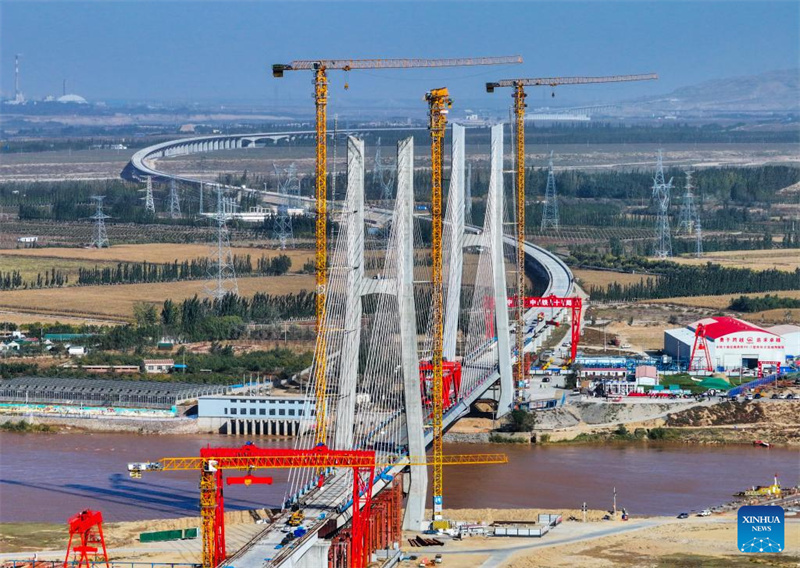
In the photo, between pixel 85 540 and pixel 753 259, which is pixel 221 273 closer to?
pixel 753 259

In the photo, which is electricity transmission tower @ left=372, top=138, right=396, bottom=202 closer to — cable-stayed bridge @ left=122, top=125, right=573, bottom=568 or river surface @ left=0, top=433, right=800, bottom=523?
river surface @ left=0, top=433, right=800, bottom=523

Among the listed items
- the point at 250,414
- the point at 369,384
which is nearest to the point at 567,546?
the point at 369,384

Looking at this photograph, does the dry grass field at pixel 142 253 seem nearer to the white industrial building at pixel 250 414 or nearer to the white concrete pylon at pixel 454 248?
the white industrial building at pixel 250 414

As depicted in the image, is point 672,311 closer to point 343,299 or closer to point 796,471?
point 796,471

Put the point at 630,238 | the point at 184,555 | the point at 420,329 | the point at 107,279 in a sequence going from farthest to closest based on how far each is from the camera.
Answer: the point at 630,238 < the point at 107,279 < the point at 420,329 < the point at 184,555

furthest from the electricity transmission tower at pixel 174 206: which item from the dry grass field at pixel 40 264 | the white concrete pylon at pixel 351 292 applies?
the white concrete pylon at pixel 351 292

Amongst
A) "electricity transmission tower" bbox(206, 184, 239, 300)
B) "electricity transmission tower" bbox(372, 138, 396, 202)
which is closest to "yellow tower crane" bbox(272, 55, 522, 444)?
"electricity transmission tower" bbox(206, 184, 239, 300)

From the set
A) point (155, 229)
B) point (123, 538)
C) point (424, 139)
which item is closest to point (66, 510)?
point (123, 538)
